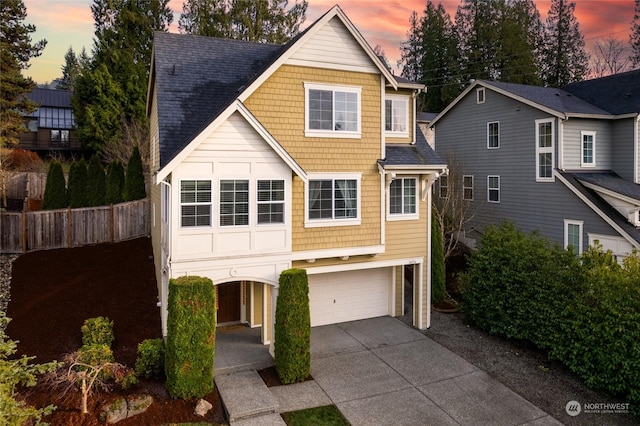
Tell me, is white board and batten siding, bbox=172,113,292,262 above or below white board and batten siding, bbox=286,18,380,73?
below

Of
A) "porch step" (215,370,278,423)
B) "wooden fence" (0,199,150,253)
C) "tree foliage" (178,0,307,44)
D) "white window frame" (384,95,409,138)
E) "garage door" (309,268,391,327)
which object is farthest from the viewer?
"tree foliage" (178,0,307,44)

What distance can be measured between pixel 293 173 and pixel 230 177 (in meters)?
1.76

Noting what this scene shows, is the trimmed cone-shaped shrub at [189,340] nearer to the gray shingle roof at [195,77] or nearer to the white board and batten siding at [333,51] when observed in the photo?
the gray shingle roof at [195,77]

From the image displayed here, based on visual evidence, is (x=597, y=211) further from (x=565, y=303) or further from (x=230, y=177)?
(x=230, y=177)

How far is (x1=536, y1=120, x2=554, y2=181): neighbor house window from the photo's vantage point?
18.3 meters

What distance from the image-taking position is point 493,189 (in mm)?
21438

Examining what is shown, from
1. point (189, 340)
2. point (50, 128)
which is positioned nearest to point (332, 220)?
point (189, 340)

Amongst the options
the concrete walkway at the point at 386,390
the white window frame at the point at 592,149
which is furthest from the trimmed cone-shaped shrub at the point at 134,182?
the white window frame at the point at 592,149

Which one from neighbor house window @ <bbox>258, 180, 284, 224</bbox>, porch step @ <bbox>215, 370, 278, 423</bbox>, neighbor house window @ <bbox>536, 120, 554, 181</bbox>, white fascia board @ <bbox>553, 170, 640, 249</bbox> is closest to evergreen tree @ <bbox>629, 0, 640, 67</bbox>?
neighbor house window @ <bbox>536, 120, 554, 181</bbox>

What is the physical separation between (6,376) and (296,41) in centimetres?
995

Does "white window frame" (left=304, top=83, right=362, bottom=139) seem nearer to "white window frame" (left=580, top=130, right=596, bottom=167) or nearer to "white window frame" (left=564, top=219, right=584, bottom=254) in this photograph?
"white window frame" (left=564, top=219, right=584, bottom=254)

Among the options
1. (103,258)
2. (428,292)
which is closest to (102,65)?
(103,258)

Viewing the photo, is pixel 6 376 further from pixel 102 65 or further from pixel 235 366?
pixel 102 65

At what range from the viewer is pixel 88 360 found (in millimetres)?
9055
